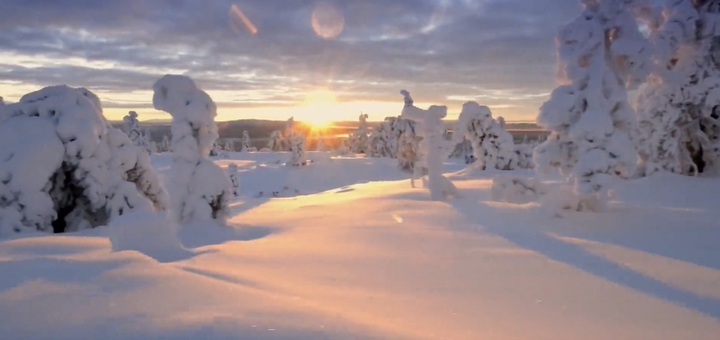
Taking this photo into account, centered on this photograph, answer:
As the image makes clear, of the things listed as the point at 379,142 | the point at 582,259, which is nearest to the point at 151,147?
the point at 379,142

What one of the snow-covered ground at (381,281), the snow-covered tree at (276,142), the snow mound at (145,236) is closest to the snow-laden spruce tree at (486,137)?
the snow-covered ground at (381,281)

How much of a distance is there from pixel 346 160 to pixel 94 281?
40.5m

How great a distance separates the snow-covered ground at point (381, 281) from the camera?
→ 9.93ft

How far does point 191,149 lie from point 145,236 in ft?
12.8

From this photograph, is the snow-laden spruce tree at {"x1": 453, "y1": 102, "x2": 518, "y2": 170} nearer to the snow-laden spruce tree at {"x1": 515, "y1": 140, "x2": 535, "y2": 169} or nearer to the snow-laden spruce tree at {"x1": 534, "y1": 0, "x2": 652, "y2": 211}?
the snow-laden spruce tree at {"x1": 515, "y1": 140, "x2": 535, "y2": 169}

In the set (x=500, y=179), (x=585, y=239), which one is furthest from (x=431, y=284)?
(x=500, y=179)

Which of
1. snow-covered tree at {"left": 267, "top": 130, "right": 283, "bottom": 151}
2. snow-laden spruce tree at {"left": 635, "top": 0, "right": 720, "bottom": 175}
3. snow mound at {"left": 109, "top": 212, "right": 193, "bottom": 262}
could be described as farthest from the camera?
snow-covered tree at {"left": 267, "top": 130, "right": 283, "bottom": 151}

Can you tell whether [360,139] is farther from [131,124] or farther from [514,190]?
[514,190]

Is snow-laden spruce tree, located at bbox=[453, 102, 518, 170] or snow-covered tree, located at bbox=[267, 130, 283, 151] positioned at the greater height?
snow-laden spruce tree, located at bbox=[453, 102, 518, 170]

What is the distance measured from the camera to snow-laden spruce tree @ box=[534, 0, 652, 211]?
916 cm

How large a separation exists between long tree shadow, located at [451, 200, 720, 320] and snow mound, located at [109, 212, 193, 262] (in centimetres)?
447

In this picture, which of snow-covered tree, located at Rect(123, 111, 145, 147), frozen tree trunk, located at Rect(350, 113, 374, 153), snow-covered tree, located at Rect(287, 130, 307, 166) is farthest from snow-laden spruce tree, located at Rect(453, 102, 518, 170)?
frozen tree trunk, located at Rect(350, 113, 374, 153)

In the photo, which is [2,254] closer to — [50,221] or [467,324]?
[50,221]

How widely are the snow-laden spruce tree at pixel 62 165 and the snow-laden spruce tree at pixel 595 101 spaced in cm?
762
